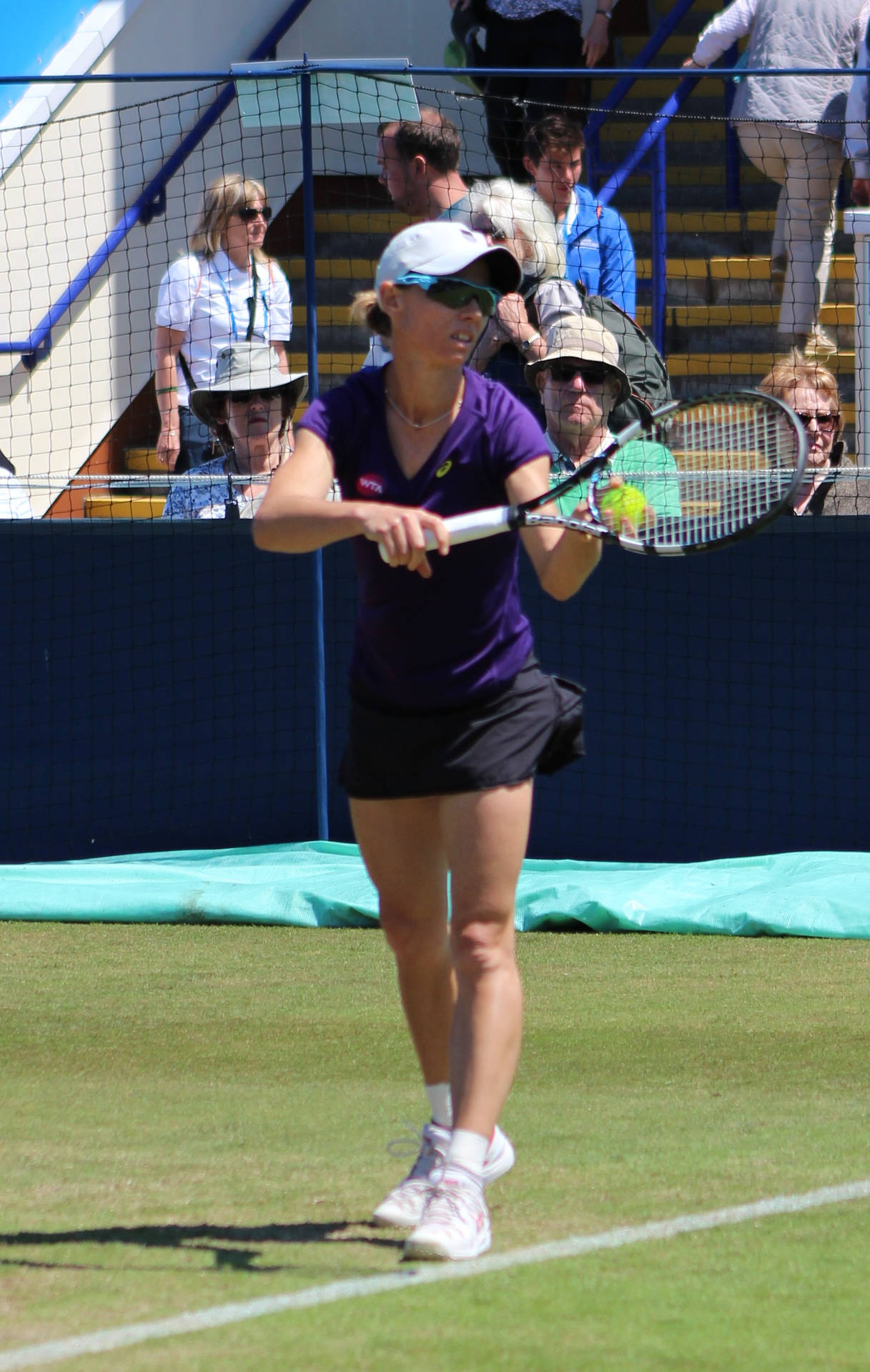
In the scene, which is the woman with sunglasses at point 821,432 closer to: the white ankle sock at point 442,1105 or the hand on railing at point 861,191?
the hand on railing at point 861,191

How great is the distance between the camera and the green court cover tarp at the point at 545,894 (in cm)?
805

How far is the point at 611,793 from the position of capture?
9.37m

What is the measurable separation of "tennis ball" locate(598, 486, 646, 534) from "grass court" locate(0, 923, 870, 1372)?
56.2 inches

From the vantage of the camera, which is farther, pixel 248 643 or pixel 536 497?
pixel 248 643

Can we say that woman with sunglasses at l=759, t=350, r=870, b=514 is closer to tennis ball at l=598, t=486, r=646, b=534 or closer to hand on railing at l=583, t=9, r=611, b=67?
hand on railing at l=583, t=9, r=611, b=67

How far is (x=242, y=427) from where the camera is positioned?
9.47m

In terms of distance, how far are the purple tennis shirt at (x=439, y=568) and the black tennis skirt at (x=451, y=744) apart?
0.03 m

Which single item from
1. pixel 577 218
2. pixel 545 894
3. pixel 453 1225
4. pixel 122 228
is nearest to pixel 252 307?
pixel 577 218

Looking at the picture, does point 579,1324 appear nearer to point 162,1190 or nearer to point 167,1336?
point 167,1336

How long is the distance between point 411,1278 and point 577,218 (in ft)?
24.8

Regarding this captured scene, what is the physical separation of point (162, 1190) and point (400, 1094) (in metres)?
1.14

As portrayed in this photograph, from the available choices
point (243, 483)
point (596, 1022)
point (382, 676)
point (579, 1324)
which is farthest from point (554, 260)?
point (579, 1324)

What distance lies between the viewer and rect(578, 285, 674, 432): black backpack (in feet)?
30.6

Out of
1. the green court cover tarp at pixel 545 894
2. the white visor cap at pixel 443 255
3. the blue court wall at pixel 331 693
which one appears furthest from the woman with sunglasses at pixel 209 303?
the white visor cap at pixel 443 255
